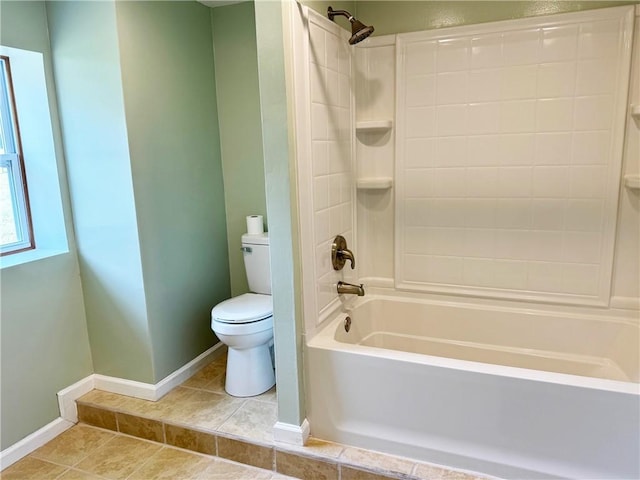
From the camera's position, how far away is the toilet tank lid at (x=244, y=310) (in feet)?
7.83

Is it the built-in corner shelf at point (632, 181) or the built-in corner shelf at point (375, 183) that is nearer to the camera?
the built-in corner shelf at point (632, 181)

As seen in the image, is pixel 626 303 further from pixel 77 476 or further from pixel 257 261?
pixel 77 476

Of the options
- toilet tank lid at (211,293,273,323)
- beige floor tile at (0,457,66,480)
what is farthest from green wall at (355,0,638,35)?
beige floor tile at (0,457,66,480)

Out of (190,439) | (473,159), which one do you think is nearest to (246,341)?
(190,439)

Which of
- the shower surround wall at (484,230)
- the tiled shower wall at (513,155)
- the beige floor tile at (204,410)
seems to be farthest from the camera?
the beige floor tile at (204,410)

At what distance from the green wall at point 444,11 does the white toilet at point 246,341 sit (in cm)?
164

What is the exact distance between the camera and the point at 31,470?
2090 mm

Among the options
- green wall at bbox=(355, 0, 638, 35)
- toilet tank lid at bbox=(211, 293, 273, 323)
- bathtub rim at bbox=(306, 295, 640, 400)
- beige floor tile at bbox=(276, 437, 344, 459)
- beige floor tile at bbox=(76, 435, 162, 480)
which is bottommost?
beige floor tile at bbox=(76, 435, 162, 480)

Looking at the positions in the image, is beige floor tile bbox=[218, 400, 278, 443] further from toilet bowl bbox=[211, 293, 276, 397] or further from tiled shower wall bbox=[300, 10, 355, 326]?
tiled shower wall bbox=[300, 10, 355, 326]

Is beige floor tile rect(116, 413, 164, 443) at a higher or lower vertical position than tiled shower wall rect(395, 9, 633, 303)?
lower

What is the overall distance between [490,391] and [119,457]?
67.8 inches

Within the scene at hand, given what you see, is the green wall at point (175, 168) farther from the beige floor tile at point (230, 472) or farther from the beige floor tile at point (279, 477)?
the beige floor tile at point (279, 477)

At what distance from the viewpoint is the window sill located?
215 centimetres

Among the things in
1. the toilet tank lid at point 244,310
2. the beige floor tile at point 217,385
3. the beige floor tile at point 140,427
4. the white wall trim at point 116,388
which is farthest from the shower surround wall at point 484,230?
the white wall trim at point 116,388
